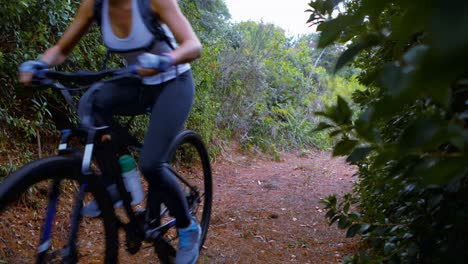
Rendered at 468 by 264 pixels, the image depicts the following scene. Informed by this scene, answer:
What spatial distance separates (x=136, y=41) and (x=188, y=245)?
122 cm

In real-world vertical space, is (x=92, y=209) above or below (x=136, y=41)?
below

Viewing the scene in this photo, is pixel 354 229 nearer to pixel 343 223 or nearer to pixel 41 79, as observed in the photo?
pixel 343 223

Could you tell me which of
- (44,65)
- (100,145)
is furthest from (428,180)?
(44,65)

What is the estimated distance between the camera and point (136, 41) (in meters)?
2.28

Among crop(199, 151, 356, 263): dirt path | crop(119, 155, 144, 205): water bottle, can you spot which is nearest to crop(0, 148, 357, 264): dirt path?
crop(199, 151, 356, 263): dirt path

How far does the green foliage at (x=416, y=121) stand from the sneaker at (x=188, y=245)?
93cm

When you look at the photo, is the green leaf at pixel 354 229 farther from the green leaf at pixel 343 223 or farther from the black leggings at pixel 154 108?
the black leggings at pixel 154 108

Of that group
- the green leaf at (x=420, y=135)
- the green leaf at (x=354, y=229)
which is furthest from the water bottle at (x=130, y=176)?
the green leaf at (x=420, y=135)

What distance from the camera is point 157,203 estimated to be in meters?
2.63

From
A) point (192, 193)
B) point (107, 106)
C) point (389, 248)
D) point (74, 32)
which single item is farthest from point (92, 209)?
point (389, 248)

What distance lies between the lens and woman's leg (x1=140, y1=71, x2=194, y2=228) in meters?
2.29

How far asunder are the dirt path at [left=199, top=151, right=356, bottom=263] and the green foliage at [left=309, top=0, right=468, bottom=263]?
36cm

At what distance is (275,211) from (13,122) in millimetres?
2799

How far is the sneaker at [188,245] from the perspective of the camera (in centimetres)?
259
